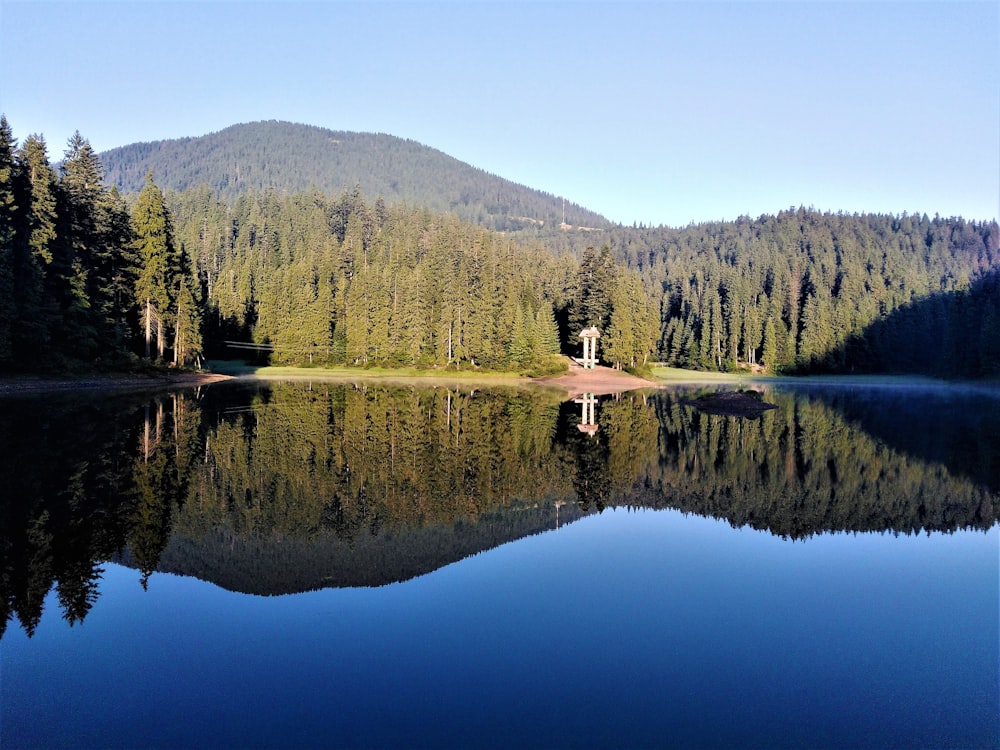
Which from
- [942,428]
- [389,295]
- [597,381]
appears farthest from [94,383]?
[942,428]

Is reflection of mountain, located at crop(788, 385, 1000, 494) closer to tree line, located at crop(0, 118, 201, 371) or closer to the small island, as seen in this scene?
the small island

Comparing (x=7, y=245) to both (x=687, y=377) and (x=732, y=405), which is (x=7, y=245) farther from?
(x=687, y=377)

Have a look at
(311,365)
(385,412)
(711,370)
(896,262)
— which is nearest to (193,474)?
A: (385,412)

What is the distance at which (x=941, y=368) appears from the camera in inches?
3917

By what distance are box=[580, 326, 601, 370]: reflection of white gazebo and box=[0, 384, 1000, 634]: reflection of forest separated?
42.8 meters

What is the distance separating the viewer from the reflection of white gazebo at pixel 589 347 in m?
79.1

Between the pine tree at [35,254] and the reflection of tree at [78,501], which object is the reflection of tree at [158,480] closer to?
the reflection of tree at [78,501]

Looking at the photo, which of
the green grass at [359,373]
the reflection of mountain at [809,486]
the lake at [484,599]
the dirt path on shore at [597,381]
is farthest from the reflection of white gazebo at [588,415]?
the green grass at [359,373]

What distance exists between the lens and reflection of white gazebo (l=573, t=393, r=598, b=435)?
3306 cm

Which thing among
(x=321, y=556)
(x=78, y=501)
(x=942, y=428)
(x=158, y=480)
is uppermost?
(x=78, y=501)

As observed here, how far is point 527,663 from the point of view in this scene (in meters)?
8.37

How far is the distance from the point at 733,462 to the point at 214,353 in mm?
77403

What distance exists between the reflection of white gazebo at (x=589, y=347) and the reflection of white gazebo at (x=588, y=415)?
2221 cm

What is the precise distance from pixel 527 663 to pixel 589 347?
73.0 metres
